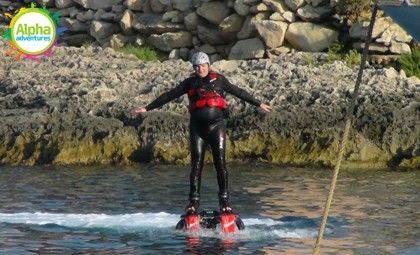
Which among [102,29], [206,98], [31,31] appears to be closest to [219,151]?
[206,98]

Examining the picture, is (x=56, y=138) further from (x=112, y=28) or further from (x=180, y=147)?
(x=112, y=28)

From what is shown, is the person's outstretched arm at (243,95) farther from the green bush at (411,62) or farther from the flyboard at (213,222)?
the green bush at (411,62)

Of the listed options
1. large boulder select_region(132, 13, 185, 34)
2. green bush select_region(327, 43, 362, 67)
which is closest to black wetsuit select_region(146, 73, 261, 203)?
green bush select_region(327, 43, 362, 67)

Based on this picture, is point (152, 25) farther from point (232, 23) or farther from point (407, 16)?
point (407, 16)

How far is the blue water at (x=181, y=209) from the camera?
13070 mm

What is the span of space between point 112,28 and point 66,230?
13957 mm

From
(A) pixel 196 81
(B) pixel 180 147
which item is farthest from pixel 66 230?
(B) pixel 180 147

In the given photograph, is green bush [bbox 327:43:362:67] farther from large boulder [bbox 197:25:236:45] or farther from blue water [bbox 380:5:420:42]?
blue water [bbox 380:5:420:42]

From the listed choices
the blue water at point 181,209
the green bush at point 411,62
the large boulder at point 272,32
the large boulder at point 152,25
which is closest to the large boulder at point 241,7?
the large boulder at point 272,32

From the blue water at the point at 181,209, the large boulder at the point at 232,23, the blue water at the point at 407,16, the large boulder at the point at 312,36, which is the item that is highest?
the large boulder at the point at 232,23

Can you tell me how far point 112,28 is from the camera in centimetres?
2753

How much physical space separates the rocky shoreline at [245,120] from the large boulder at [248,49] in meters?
1.44

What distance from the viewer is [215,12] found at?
84.1 feet

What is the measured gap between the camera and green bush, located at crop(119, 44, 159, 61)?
25859 mm
